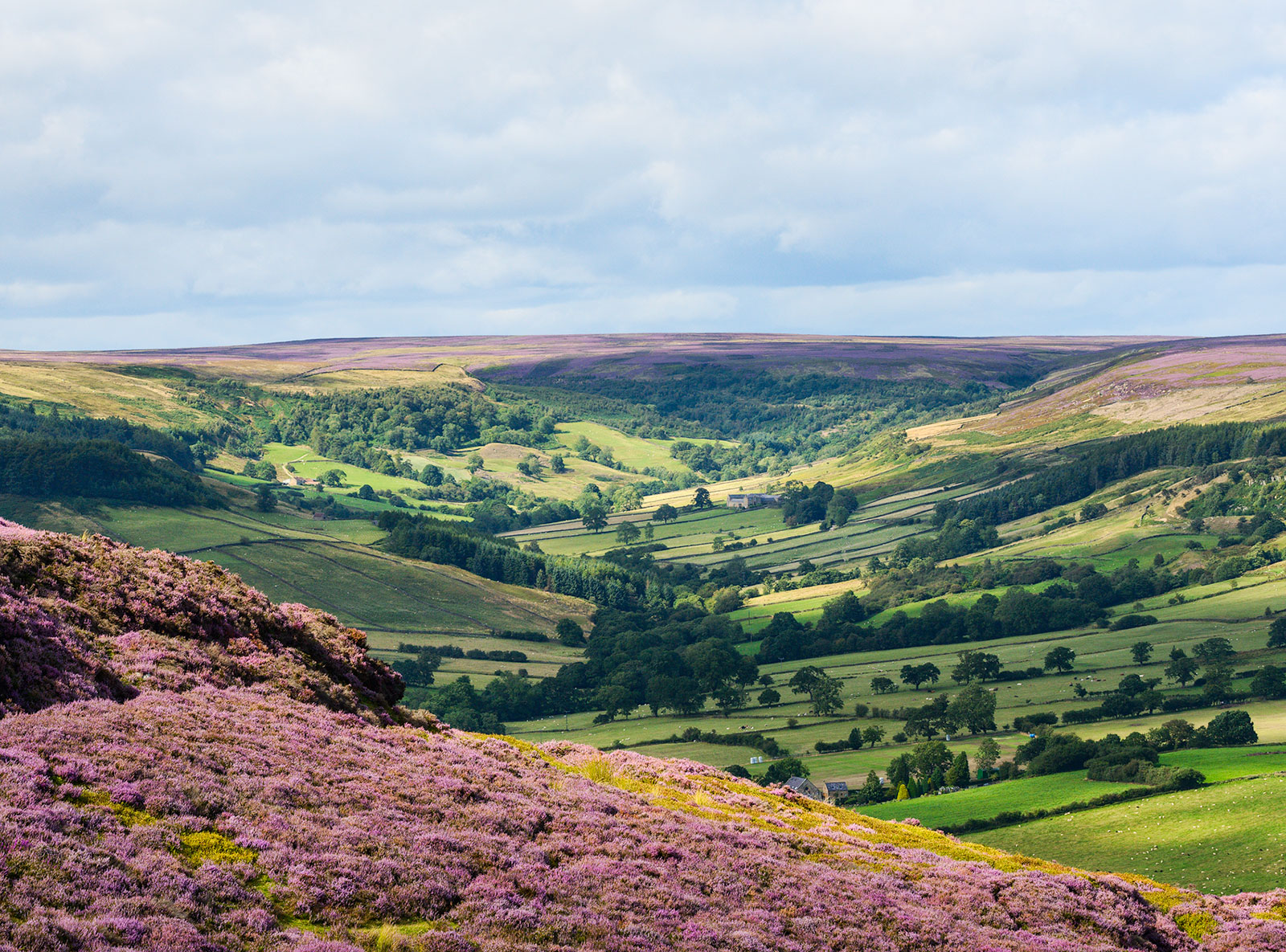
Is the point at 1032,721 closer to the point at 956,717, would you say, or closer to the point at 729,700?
the point at 956,717

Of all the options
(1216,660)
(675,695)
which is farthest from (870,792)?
(1216,660)

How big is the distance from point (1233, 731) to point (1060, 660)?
1581 inches

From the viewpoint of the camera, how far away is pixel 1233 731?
10900 cm

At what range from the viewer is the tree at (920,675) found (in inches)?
5822

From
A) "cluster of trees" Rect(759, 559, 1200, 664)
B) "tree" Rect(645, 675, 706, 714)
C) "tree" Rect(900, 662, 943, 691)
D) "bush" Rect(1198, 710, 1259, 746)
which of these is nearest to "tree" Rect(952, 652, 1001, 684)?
"tree" Rect(900, 662, 943, 691)

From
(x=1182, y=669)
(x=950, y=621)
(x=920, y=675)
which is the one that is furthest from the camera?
(x=950, y=621)

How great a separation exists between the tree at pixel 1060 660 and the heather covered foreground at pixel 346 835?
11159 cm

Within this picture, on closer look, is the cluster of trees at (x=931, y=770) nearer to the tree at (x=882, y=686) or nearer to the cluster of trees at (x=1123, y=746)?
the cluster of trees at (x=1123, y=746)

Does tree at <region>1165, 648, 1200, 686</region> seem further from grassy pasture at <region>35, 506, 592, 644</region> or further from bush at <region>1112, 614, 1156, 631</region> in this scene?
grassy pasture at <region>35, 506, 592, 644</region>

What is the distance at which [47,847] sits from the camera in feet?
65.4

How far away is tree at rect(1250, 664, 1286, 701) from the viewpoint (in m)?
129

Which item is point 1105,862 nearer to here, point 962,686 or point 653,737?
point 653,737

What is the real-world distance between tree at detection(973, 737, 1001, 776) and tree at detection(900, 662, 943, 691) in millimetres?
37035

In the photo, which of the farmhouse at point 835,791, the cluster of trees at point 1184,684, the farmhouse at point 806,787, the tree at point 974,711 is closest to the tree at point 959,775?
the farmhouse at point 835,791
